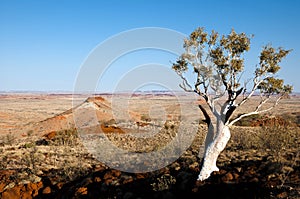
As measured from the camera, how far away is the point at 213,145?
789 cm

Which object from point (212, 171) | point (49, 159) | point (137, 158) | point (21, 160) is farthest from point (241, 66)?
point (21, 160)

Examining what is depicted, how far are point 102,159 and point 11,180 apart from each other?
3.45m

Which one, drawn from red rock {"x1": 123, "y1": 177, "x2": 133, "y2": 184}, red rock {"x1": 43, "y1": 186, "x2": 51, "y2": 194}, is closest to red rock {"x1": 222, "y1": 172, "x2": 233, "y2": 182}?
red rock {"x1": 123, "y1": 177, "x2": 133, "y2": 184}

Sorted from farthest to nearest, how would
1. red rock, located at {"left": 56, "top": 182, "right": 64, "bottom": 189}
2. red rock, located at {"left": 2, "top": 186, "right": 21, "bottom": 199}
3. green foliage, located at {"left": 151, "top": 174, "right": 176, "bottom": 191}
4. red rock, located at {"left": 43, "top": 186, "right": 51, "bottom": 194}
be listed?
red rock, located at {"left": 56, "top": 182, "right": 64, "bottom": 189} → red rock, located at {"left": 43, "top": 186, "right": 51, "bottom": 194} → red rock, located at {"left": 2, "top": 186, "right": 21, "bottom": 199} → green foliage, located at {"left": 151, "top": 174, "right": 176, "bottom": 191}

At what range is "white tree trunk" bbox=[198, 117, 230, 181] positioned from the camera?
7828 millimetres

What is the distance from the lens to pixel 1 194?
928 cm

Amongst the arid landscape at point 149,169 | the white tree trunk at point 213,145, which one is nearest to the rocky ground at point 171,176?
the arid landscape at point 149,169

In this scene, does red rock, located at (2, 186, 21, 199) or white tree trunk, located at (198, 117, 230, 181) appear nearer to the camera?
white tree trunk, located at (198, 117, 230, 181)

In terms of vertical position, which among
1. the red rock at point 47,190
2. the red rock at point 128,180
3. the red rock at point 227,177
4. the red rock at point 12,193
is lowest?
the red rock at point 12,193

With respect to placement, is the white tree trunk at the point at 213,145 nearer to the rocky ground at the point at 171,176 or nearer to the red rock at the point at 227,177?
the rocky ground at the point at 171,176

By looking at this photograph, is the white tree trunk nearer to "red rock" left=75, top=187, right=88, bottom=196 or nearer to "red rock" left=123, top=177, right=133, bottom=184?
"red rock" left=123, top=177, right=133, bottom=184

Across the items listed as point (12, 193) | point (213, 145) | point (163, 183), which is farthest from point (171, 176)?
point (12, 193)

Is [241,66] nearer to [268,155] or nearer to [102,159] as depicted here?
[268,155]

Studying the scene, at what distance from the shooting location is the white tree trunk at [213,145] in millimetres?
7828
